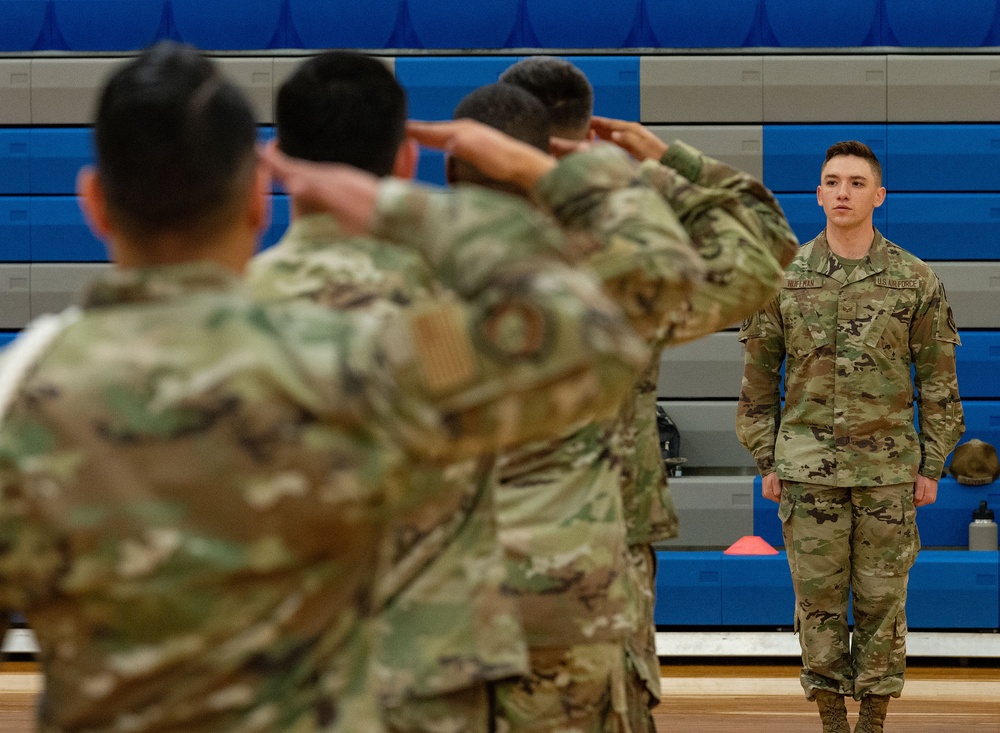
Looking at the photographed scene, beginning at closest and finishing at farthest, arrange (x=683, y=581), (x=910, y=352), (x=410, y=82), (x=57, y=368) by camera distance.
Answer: (x=57, y=368)
(x=910, y=352)
(x=683, y=581)
(x=410, y=82)

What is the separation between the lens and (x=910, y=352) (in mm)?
4398

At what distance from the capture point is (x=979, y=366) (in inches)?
233

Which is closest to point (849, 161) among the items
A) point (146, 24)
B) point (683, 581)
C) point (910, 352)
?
point (910, 352)

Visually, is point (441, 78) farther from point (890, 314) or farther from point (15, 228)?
point (890, 314)

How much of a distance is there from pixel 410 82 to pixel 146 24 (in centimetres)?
123

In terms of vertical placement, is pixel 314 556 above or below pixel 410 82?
below

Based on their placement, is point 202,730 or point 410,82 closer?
point 202,730

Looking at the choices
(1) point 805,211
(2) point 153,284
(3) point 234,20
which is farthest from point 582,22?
(2) point 153,284

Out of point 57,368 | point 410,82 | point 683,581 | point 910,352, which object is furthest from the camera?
point 410,82

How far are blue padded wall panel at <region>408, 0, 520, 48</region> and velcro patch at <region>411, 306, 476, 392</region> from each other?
17.2ft

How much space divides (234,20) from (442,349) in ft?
17.9

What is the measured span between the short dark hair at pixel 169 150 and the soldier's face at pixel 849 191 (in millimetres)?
3555

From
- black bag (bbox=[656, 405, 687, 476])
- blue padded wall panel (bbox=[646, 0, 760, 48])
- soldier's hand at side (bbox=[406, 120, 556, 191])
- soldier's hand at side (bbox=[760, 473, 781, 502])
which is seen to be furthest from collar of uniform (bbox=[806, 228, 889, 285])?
soldier's hand at side (bbox=[406, 120, 556, 191])

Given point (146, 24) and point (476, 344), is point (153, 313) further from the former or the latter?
point (146, 24)
